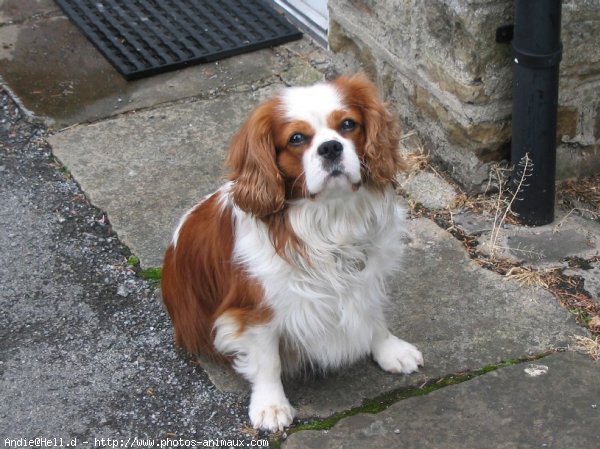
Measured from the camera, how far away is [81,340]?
3609mm

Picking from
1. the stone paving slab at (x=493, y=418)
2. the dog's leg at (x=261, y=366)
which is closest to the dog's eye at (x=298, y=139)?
the dog's leg at (x=261, y=366)

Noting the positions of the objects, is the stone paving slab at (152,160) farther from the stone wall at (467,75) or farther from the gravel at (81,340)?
the stone wall at (467,75)

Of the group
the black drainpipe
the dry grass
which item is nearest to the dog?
the dry grass

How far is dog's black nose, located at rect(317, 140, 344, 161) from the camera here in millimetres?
2781

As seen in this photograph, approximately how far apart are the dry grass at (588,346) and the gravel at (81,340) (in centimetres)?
122

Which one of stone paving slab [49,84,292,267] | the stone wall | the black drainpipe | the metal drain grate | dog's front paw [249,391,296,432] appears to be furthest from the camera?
the metal drain grate

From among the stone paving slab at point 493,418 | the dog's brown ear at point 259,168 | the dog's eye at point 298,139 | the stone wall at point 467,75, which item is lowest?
the stone paving slab at point 493,418

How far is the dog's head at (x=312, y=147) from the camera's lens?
9.25 ft

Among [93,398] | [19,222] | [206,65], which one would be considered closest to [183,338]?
[93,398]

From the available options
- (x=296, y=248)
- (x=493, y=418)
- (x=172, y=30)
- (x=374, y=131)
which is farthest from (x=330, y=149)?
(x=172, y=30)

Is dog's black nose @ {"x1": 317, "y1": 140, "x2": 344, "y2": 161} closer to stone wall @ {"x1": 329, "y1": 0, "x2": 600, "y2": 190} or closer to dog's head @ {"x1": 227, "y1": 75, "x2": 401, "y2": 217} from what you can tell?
dog's head @ {"x1": 227, "y1": 75, "x2": 401, "y2": 217}

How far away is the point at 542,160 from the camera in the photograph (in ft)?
13.1

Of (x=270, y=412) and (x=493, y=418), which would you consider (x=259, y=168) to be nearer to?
(x=270, y=412)

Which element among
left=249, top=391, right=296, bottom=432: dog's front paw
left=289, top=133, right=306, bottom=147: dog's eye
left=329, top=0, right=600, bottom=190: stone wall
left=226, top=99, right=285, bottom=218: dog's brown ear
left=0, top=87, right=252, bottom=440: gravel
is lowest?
left=0, top=87, right=252, bottom=440: gravel
